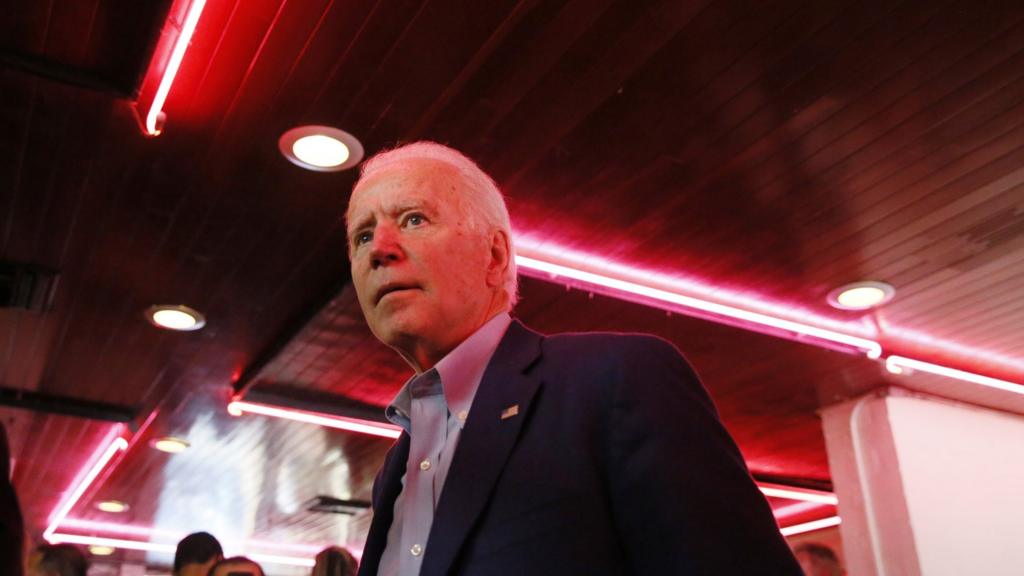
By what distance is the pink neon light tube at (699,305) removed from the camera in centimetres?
450

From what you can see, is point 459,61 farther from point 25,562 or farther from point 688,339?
point 688,339

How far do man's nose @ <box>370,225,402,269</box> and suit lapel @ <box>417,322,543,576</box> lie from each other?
25cm

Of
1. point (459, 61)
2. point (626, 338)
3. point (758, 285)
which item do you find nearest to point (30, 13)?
point (459, 61)

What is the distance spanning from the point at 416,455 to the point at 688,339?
4162 mm

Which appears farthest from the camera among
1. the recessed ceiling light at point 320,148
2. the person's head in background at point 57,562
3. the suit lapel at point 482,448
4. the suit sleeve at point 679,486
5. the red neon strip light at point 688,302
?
the red neon strip light at point 688,302

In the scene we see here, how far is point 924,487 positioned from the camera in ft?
19.7

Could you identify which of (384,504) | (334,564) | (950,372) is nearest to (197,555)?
(334,564)

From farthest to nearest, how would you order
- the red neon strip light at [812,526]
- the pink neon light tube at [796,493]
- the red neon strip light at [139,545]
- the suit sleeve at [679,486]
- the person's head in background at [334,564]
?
the red neon strip light at [139,545] < the red neon strip light at [812,526] < the pink neon light tube at [796,493] < the person's head in background at [334,564] < the suit sleeve at [679,486]

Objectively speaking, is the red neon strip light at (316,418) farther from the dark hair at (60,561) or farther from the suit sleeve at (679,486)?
the suit sleeve at (679,486)

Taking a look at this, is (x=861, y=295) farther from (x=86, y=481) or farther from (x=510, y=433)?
(x=86, y=481)

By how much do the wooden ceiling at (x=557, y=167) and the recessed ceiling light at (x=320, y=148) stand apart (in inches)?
2.2

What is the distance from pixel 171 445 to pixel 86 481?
2.15m

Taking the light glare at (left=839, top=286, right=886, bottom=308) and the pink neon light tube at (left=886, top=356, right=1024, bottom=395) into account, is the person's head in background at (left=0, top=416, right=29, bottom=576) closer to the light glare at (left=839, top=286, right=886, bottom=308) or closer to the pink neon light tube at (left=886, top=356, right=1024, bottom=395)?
the light glare at (left=839, top=286, right=886, bottom=308)

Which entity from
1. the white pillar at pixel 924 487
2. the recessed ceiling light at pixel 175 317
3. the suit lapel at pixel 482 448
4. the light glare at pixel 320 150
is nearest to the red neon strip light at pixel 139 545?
the recessed ceiling light at pixel 175 317
